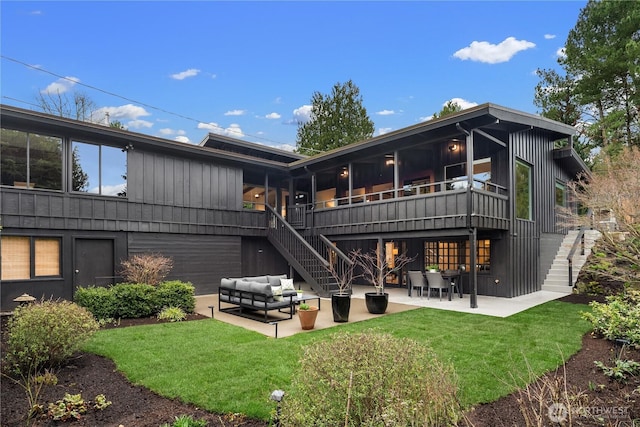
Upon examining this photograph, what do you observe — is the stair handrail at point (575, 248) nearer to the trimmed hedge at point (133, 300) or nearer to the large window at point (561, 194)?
the large window at point (561, 194)

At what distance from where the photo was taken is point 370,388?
2.77 m

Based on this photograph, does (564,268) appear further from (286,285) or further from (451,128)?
(286,285)

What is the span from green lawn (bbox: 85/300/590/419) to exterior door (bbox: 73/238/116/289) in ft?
14.5

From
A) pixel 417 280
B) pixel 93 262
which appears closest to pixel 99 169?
pixel 93 262

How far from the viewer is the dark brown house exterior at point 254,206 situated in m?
10.3

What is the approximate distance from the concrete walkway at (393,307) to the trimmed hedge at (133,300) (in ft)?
2.38

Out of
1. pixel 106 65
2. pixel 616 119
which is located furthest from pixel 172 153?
pixel 616 119

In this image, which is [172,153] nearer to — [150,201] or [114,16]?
[150,201]

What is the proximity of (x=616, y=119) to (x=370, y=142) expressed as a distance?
16.0 metres

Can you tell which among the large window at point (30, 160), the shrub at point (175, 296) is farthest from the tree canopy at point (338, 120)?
the shrub at point (175, 296)

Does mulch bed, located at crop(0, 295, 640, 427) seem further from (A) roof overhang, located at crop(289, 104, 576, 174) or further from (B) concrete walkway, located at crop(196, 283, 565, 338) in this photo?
(A) roof overhang, located at crop(289, 104, 576, 174)

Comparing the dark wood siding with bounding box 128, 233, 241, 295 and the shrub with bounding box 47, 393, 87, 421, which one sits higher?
the dark wood siding with bounding box 128, 233, 241, 295

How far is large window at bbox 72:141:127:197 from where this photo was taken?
11.3 metres

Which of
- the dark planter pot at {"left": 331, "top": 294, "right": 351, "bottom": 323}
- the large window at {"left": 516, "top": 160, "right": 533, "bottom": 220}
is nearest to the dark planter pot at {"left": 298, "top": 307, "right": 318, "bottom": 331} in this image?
the dark planter pot at {"left": 331, "top": 294, "right": 351, "bottom": 323}
